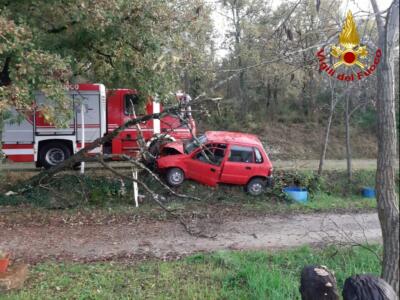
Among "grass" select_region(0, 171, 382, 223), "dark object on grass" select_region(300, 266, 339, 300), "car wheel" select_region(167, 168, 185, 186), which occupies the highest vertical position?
"dark object on grass" select_region(300, 266, 339, 300)

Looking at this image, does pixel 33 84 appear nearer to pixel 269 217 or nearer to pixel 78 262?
pixel 78 262

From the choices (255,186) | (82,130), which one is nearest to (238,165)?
(255,186)

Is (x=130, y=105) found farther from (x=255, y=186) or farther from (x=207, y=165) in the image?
(x=255, y=186)

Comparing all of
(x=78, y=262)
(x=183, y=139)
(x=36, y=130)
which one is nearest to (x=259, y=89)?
(x=183, y=139)

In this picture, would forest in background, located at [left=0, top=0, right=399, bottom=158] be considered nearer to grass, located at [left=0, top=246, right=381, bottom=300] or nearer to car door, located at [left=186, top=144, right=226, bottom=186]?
car door, located at [left=186, top=144, right=226, bottom=186]

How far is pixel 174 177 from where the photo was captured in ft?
44.3

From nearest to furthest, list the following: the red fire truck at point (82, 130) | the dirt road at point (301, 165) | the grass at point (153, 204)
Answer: the grass at point (153, 204) < the red fire truck at point (82, 130) < the dirt road at point (301, 165)

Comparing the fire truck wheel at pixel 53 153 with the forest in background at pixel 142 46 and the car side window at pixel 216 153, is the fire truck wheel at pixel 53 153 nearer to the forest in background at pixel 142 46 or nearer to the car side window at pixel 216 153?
the forest in background at pixel 142 46

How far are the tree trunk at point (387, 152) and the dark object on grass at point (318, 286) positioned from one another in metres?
1.46

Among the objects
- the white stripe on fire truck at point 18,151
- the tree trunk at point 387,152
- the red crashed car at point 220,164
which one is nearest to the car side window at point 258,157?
the red crashed car at point 220,164

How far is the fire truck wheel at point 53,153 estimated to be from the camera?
48.0 ft

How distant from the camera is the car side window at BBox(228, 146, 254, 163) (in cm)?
1341

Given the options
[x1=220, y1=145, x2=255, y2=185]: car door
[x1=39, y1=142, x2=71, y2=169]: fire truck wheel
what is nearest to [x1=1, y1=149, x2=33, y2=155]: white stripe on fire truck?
[x1=39, y1=142, x2=71, y2=169]: fire truck wheel

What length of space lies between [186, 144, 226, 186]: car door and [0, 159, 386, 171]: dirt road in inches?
111
